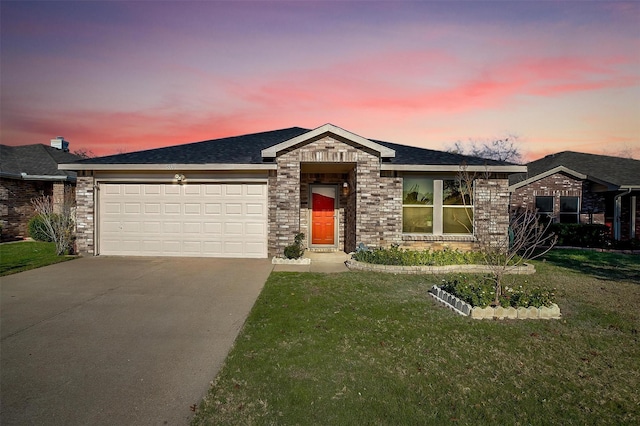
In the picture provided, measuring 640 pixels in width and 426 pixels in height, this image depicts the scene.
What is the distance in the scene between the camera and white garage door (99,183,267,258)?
11.0 m

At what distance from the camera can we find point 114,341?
14.4 ft

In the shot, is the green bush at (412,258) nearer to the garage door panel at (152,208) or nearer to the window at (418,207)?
the window at (418,207)

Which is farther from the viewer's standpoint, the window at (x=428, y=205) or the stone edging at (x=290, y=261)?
the window at (x=428, y=205)

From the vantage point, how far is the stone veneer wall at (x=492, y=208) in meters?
10.9

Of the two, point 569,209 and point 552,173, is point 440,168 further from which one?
point 569,209

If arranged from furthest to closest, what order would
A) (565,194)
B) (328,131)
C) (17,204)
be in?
(565,194), (17,204), (328,131)

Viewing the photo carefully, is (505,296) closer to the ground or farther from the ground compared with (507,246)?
closer to the ground

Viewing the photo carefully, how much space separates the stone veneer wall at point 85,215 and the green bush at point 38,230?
531cm

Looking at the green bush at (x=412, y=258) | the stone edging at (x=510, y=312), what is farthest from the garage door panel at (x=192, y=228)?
the stone edging at (x=510, y=312)

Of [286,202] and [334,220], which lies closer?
[286,202]

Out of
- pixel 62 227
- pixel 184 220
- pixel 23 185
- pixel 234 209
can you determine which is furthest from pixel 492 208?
pixel 23 185

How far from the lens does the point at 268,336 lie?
450cm

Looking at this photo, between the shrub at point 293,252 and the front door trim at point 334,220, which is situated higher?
the front door trim at point 334,220

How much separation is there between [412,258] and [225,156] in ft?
24.8
